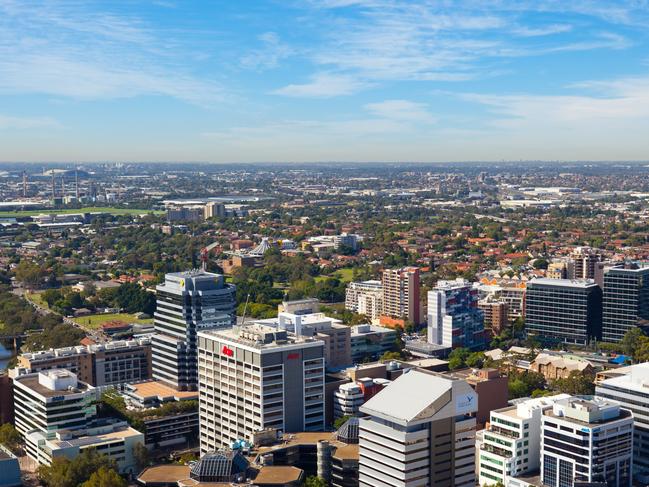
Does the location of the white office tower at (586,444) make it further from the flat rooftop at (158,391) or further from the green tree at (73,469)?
the flat rooftop at (158,391)

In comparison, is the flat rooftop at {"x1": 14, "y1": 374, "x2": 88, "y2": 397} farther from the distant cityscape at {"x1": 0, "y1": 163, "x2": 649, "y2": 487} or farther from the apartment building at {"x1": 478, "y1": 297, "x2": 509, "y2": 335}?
the apartment building at {"x1": 478, "y1": 297, "x2": 509, "y2": 335}

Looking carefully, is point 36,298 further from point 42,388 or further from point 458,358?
point 42,388

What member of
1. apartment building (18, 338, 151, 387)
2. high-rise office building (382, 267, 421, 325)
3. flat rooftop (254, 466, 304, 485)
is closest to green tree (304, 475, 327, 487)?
flat rooftop (254, 466, 304, 485)

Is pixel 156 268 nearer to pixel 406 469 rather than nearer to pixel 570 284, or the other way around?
pixel 570 284

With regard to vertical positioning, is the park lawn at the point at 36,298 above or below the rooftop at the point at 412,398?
below

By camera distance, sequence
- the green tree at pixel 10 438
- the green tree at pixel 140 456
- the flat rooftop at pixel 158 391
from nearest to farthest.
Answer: the green tree at pixel 140 456, the green tree at pixel 10 438, the flat rooftop at pixel 158 391

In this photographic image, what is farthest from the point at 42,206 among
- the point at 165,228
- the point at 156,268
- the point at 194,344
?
the point at 194,344

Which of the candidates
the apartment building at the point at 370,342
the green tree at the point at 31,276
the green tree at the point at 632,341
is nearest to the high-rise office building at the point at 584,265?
the green tree at the point at 632,341
